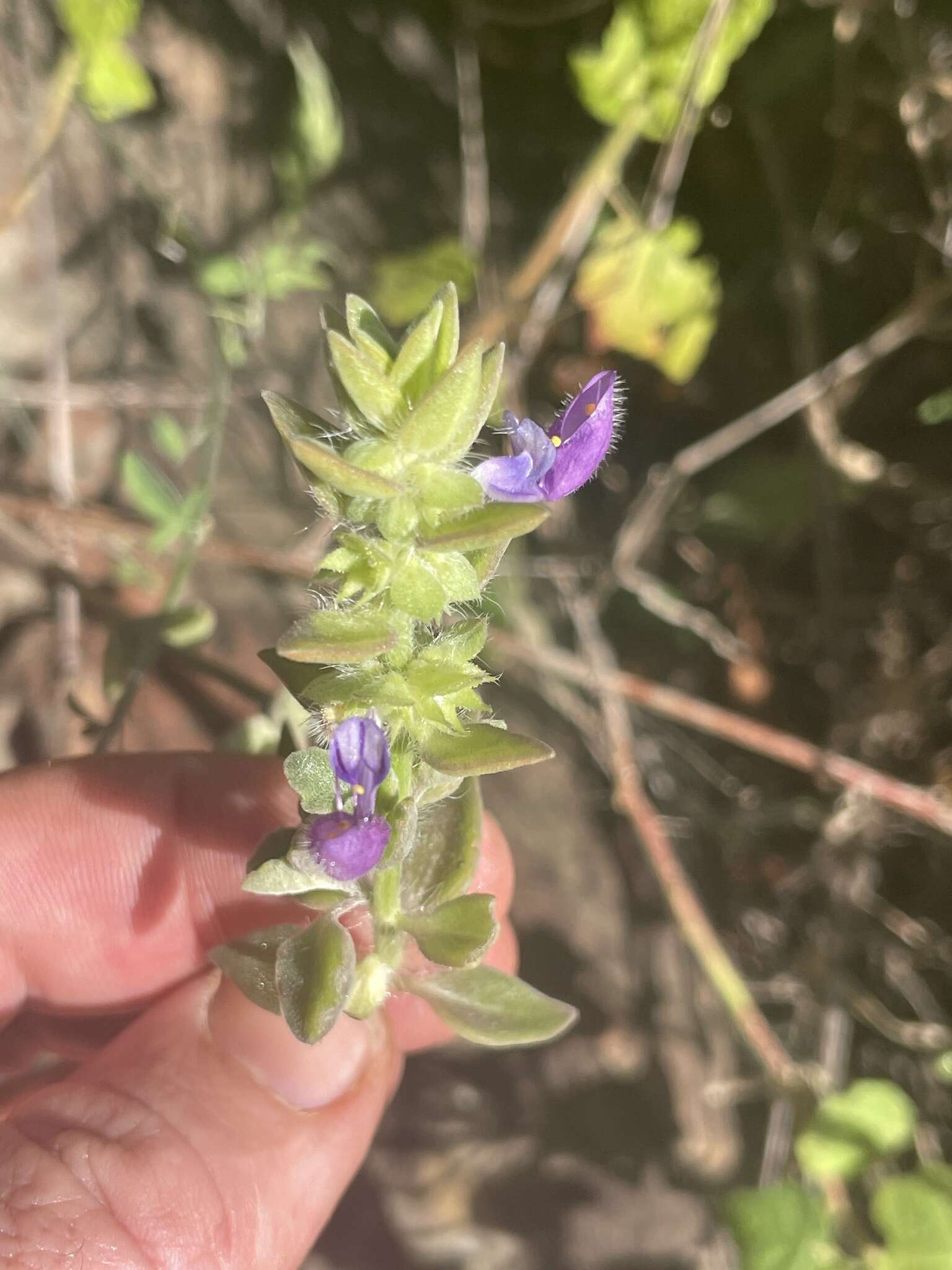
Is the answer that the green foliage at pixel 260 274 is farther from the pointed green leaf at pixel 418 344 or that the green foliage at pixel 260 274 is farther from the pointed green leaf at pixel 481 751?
the pointed green leaf at pixel 481 751

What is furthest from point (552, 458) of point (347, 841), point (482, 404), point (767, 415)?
point (767, 415)

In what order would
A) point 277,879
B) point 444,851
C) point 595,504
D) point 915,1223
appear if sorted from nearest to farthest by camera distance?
point 277,879, point 444,851, point 915,1223, point 595,504

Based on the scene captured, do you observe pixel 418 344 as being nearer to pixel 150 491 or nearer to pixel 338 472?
pixel 338 472

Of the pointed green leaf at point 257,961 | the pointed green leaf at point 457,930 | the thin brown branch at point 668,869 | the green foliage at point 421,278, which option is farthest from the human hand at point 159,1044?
the green foliage at point 421,278

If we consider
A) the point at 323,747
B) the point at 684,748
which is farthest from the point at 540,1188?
the point at 323,747

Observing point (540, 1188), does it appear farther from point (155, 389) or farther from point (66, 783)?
point (155, 389)
